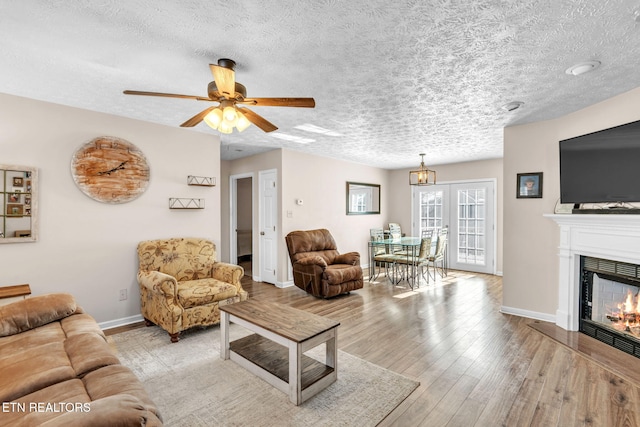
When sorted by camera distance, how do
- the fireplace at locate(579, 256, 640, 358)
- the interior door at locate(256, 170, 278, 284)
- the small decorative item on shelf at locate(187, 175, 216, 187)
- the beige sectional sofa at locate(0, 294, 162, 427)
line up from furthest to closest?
the interior door at locate(256, 170, 278, 284) → the small decorative item on shelf at locate(187, 175, 216, 187) → the fireplace at locate(579, 256, 640, 358) → the beige sectional sofa at locate(0, 294, 162, 427)

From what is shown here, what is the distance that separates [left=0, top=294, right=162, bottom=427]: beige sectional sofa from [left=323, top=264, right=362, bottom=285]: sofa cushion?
2841 mm

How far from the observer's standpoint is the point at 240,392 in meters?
2.15

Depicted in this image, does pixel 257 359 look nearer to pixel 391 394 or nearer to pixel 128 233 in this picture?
pixel 391 394

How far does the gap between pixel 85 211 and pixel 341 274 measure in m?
3.25

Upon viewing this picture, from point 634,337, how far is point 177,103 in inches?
187

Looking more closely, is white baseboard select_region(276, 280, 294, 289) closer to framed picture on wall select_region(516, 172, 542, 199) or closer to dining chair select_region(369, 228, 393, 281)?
dining chair select_region(369, 228, 393, 281)

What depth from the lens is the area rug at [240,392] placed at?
1885 mm

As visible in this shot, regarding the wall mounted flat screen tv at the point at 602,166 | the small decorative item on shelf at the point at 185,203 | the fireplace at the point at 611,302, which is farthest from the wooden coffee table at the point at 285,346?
the wall mounted flat screen tv at the point at 602,166

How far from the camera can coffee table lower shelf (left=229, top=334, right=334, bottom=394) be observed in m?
2.16

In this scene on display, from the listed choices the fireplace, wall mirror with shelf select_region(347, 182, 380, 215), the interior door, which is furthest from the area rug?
wall mirror with shelf select_region(347, 182, 380, 215)

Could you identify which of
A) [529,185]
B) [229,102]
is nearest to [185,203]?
[229,102]

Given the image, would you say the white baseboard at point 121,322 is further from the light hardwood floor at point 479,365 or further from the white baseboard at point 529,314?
the white baseboard at point 529,314

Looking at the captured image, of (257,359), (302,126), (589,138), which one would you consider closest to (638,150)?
(589,138)

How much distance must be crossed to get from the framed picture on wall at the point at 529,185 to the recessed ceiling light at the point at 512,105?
934mm
